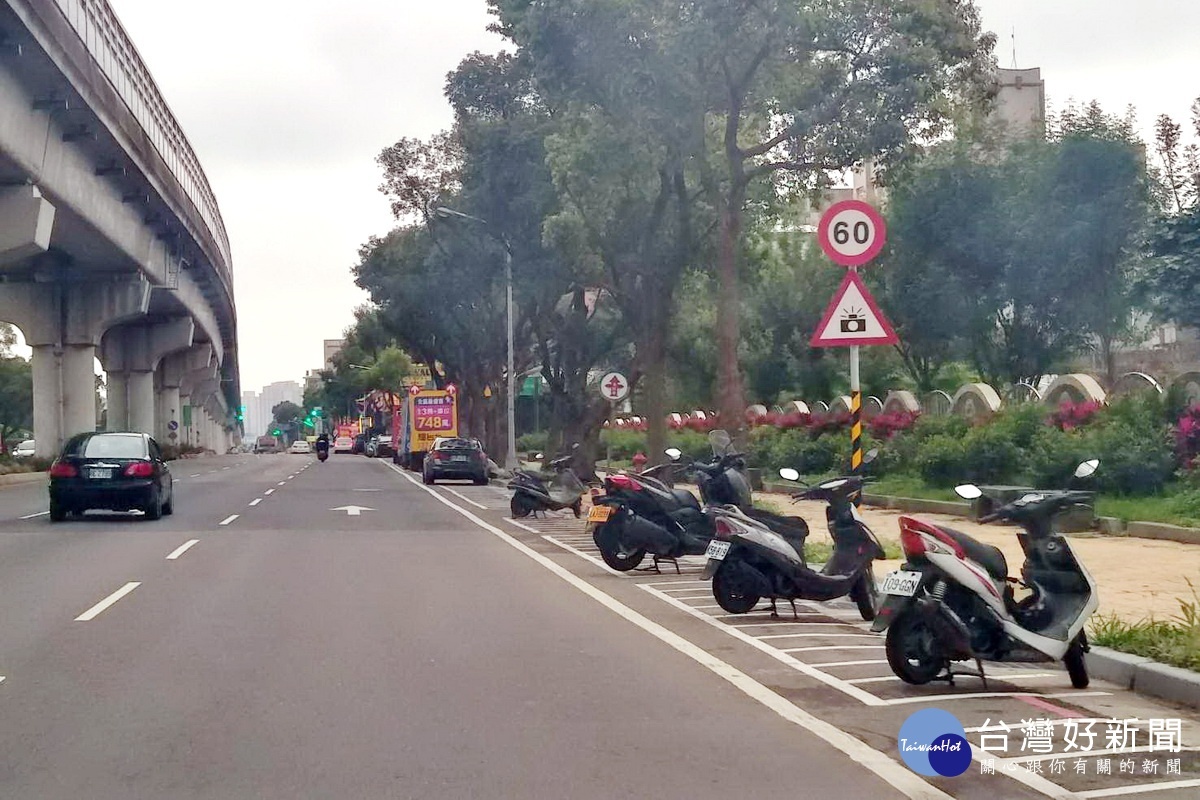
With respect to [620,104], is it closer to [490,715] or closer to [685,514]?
[685,514]

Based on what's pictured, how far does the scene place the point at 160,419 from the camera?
268 feet

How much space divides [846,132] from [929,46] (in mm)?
1867

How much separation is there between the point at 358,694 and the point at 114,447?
15.9m

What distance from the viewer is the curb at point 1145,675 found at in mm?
8467

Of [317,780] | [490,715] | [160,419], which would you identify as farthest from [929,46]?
[160,419]

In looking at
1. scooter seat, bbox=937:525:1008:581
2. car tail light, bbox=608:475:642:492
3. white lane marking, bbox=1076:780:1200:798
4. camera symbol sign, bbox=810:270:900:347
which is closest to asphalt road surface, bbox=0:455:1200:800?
white lane marking, bbox=1076:780:1200:798

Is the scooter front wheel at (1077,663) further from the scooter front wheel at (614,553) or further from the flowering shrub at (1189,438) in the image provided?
A: the flowering shrub at (1189,438)

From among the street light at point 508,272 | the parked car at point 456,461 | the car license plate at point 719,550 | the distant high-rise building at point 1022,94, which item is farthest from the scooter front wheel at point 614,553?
the distant high-rise building at point 1022,94

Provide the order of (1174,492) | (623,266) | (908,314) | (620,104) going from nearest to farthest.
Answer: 1. (1174,492)
2. (620,104)
3. (623,266)
4. (908,314)

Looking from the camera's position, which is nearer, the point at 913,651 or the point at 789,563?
the point at 913,651

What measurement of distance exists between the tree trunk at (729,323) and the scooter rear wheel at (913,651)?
15.0m

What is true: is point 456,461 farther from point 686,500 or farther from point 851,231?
point 851,231

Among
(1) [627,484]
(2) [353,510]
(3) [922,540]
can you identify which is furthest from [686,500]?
(2) [353,510]

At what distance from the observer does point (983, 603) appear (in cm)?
864
